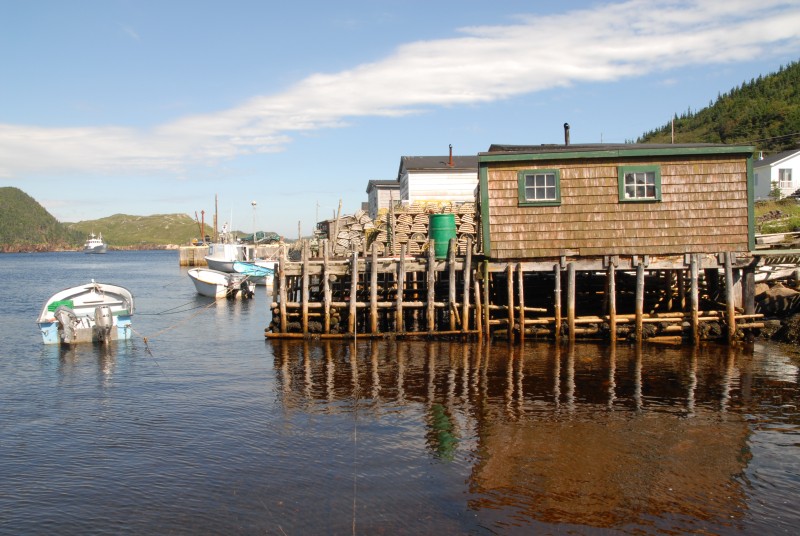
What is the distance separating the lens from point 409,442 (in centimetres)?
1227

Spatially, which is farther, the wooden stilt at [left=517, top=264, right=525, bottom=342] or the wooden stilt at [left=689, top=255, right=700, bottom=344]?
the wooden stilt at [left=517, top=264, right=525, bottom=342]

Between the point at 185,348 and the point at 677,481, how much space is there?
59.3 feet

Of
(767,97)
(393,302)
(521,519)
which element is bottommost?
(521,519)

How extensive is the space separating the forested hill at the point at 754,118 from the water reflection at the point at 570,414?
55.4m

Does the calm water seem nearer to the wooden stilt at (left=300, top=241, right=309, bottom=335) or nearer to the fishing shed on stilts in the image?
the fishing shed on stilts

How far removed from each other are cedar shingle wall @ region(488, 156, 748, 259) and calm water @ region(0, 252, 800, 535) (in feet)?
10.6

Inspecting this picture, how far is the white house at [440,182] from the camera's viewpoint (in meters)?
40.0

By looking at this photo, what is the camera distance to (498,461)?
11.2m

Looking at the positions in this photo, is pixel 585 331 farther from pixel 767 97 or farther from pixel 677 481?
pixel 767 97

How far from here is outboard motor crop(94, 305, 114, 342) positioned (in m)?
23.7

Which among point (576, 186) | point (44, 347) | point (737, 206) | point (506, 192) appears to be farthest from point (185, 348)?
point (737, 206)

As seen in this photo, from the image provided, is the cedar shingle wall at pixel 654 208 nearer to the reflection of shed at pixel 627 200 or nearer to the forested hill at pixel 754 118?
the reflection of shed at pixel 627 200

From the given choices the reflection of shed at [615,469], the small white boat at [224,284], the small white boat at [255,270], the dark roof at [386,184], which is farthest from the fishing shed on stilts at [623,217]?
the small white boat at [255,270]

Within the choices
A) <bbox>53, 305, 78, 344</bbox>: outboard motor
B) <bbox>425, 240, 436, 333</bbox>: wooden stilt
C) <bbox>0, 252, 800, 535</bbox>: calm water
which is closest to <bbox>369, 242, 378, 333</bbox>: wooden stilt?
<bbox>0, 252, 800, 535</bbox>: calm water
